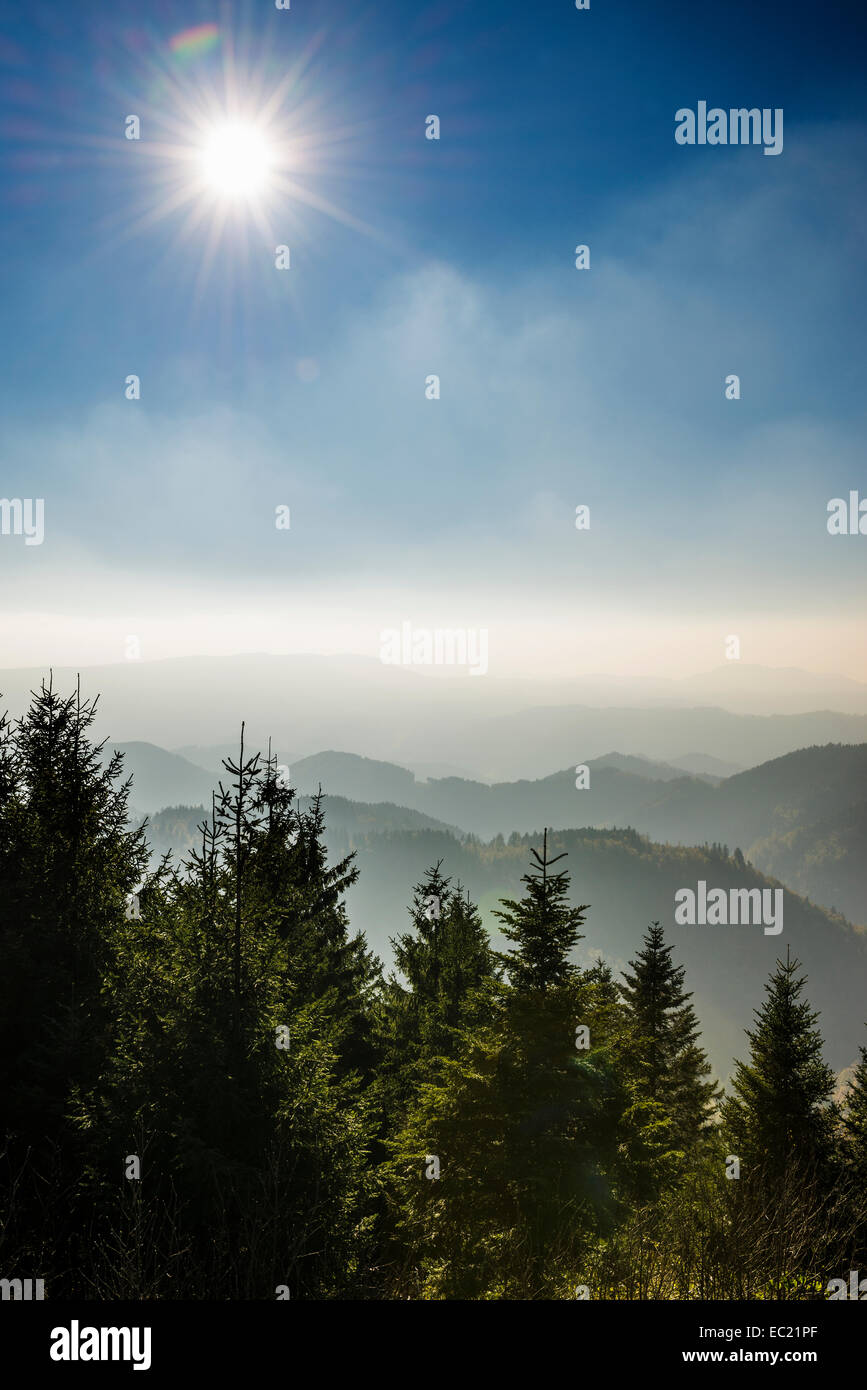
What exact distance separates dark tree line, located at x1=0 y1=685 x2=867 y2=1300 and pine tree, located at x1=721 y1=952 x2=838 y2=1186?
3638 millimetres

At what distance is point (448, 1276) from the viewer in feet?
32.0

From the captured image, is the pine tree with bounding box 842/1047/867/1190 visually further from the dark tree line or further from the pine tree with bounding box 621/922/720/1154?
the pine tree with bounding box 621/922/720/1154

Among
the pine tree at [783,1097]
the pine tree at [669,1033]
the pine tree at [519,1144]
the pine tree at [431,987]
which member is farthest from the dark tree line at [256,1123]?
the pine tree at [669,1033]

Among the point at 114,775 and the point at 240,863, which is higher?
the point at 114,775

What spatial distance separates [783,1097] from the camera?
2058 centimetres

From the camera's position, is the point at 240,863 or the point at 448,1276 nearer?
the point at 448,1276

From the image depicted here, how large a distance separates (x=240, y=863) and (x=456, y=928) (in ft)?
53.0

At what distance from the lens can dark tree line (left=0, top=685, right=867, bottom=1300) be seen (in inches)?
311

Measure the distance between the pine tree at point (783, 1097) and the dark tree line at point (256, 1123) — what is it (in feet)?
11.9

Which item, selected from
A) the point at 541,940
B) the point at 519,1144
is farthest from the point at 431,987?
the point at 519,1144

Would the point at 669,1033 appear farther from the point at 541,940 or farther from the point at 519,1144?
the point at 519,1144
